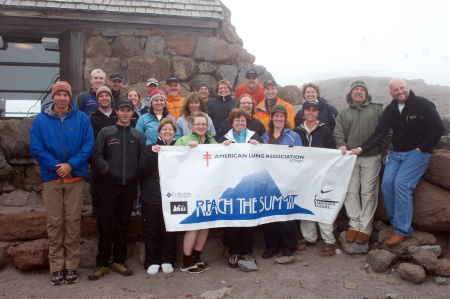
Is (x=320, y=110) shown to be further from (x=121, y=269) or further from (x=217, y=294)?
(x=121, y=269)

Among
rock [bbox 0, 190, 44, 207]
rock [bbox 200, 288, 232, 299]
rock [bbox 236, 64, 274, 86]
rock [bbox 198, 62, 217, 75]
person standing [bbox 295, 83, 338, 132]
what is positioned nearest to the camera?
rock [bbox 200, 288, 232, 299]

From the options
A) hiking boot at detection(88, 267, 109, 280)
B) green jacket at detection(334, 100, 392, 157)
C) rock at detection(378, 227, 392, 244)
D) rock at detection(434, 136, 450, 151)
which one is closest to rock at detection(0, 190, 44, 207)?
hiking boot at detection(88, 267, 109, 280)

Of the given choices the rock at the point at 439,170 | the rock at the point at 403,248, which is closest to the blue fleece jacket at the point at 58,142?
the rock at the point at 403,248

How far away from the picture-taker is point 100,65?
254 inches

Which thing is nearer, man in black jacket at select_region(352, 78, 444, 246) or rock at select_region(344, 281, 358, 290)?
rock at select_region(344, 281, 358, 290)

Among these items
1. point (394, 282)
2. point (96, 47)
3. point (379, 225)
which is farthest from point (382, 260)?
point (96, 47)

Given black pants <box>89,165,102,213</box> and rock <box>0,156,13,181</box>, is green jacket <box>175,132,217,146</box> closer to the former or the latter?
black pants <box>89,165,102,213</box>

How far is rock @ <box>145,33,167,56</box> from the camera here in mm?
6758

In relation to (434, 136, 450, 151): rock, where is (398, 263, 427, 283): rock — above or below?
below

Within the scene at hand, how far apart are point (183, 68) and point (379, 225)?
4629mm

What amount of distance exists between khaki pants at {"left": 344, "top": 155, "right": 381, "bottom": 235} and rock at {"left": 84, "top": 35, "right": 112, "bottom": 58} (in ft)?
16.8

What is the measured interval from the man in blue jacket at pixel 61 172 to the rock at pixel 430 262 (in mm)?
3930

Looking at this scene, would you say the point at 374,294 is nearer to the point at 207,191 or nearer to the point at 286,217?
the point at 286,217

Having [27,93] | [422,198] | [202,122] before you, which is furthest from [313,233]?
[27,93]
